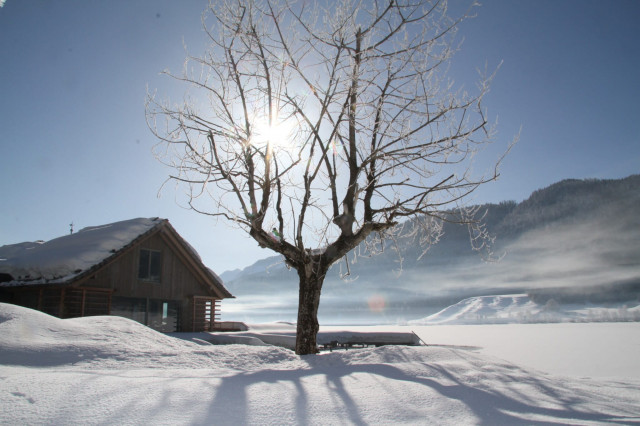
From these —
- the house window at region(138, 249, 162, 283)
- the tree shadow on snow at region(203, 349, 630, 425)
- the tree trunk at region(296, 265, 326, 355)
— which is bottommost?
the tree shadow on snow at region(203, 349, 630, 425)

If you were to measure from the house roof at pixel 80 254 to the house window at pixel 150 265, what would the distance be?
3.88ft

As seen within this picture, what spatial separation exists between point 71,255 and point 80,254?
15.3 inches

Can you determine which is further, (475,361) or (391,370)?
(475,361)

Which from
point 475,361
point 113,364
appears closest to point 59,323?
point 113,364

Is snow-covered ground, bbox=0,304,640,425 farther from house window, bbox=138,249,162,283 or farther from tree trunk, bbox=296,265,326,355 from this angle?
house window, bbox=138,249,162,283

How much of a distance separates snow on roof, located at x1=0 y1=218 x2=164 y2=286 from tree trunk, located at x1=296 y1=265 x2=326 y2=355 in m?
13.6

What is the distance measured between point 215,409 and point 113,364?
360cm

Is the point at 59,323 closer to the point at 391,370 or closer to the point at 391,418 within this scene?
the point at 391,370

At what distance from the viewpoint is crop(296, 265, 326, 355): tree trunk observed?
9.36 metres

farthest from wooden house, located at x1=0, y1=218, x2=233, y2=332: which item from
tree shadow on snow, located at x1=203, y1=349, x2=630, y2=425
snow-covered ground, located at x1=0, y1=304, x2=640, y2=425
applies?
tree shadow on snow, located at x1=203, y1=349, x2=630, y2=425

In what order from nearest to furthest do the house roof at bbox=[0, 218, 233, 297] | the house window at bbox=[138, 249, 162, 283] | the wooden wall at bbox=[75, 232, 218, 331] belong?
the house roof at bbox=[0, 218, 233, 297] → the wooden wall at bbox=[75, 232, 218, 331] → the house window at bbox=[138, 249, 162, 283]

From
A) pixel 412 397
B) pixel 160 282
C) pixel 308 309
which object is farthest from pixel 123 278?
pixel 412 397

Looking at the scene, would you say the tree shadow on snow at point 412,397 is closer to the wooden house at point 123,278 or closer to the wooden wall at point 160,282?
the wooden house at point 123,278

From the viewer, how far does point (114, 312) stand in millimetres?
20781
